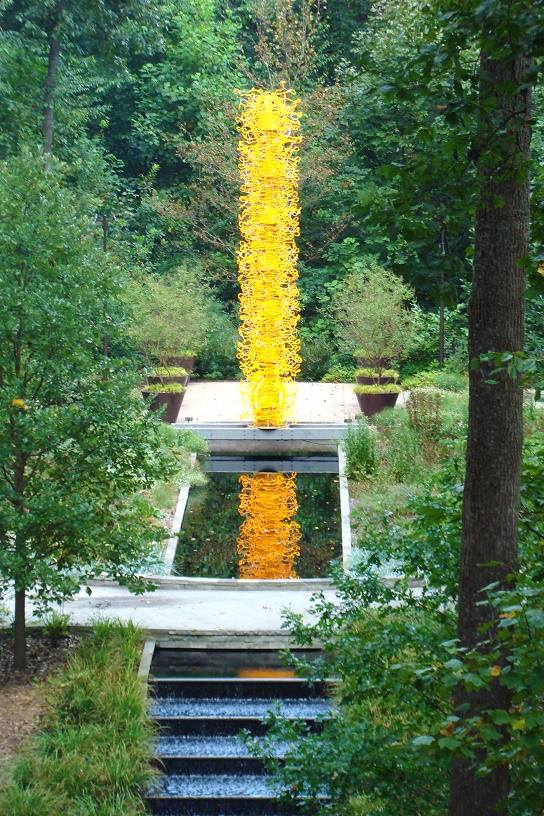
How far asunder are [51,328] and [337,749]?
309cm

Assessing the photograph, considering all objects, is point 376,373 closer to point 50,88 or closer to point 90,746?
point 50,88

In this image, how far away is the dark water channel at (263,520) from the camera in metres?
8.91

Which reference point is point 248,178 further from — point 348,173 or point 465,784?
point 465,784

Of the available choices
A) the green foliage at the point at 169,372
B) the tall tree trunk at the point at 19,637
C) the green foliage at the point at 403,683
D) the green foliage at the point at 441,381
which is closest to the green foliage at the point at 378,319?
the green foliage at the point at 441,381

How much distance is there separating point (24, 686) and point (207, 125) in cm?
1621

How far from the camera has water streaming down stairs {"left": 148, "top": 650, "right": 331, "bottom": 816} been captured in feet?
16.4

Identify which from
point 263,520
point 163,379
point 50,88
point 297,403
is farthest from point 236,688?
point 50,88

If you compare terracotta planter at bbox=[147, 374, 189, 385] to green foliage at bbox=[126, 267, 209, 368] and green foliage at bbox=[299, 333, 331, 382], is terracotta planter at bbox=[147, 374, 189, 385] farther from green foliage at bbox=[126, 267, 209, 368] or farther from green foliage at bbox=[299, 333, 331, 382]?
green foliage at bbox=[299, 333, 331, 382]

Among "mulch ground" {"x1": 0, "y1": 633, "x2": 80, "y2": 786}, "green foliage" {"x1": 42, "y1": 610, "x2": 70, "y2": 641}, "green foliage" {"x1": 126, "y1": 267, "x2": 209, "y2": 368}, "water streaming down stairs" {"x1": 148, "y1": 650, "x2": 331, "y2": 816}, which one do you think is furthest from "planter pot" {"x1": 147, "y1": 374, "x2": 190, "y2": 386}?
"water streaming down stairs" {"x1": 148, "y1": 650, "x2": 331, "y2": 816}

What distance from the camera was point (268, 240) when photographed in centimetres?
1196

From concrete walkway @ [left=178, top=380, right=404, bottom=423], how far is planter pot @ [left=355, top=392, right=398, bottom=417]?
0.28m

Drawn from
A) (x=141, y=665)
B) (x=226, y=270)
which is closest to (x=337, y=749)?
(x=141, y=665)

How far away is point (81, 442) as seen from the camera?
561 cm

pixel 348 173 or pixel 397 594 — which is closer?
pixel 397 594
